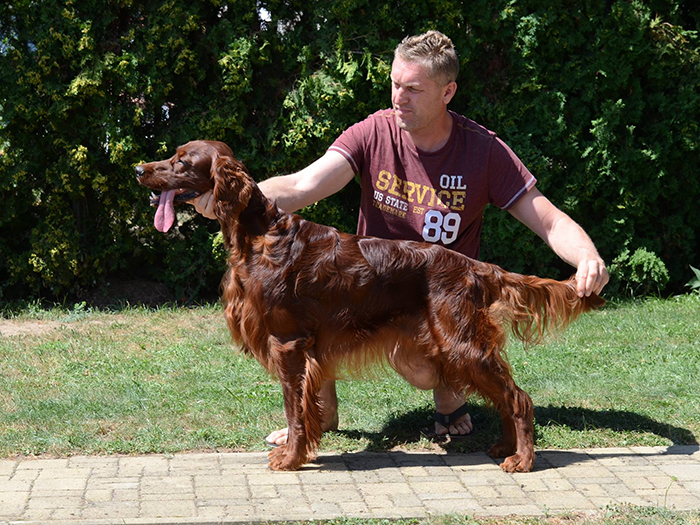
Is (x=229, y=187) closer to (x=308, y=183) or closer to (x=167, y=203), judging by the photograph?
(x=167, y=203)

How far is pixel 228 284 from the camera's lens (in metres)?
3.77

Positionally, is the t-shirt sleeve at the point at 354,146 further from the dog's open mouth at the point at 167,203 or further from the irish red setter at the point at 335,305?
the dog's open mouth at the point at 167,203

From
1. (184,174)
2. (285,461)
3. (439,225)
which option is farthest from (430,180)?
(285,461)

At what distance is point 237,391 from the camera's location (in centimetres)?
483

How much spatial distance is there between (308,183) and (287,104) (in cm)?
254

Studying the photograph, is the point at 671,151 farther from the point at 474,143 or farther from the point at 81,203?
the point at 81,203

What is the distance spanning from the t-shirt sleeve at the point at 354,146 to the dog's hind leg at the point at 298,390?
1105 mm

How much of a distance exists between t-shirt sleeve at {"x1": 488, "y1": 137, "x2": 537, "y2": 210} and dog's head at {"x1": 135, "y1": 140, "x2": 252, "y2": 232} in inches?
54.9

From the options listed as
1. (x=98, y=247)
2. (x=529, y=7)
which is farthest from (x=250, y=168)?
(x=529, y=7)

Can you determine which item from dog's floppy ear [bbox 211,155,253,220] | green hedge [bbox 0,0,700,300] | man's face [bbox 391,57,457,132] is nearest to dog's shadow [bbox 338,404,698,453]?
dog's floppy ear [bbox 211,155,253,220]

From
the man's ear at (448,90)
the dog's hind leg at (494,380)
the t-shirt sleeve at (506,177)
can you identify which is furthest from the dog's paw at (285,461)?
the man's ear at (448,90)

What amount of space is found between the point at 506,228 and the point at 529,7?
1809 millimetres

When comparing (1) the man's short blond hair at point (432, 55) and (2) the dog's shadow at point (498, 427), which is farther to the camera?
(2) the dog's shadow at point (498, 427)

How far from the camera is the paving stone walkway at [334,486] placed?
325cm
